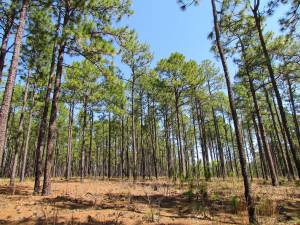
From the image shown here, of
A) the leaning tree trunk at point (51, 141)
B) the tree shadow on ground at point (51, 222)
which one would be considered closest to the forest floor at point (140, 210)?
the tree shadow on ground at point (51, 222)

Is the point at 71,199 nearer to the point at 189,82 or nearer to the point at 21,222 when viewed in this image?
the point at 21,222

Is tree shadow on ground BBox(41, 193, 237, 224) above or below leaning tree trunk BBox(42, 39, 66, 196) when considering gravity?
below

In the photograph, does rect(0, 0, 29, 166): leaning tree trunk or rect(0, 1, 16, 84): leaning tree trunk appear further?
rect(0, 1, 16, 84): leaning tree trunk

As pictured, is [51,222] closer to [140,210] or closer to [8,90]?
[140,210]

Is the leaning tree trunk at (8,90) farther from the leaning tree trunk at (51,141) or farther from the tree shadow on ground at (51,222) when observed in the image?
the tree shadow on ground at (51,222)

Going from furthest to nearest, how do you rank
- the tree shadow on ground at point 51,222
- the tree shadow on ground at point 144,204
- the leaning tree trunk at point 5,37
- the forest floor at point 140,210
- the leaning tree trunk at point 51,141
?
1. the leaning tree trunk at point 5,37
2. the leaning tree trunk at point 51,141
3. the tree shadow on ground at point 144,204
4. the forest floor at point 140,210
5. the tree shadow on ground at point 51,222

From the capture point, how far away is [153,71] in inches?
810

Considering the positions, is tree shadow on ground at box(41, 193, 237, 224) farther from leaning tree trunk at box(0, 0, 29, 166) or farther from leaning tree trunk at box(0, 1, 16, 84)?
leaning tree trunk at box(0, 1, 16, 84)

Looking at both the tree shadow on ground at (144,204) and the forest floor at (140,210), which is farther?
the tree shadow on ground at (144,204)

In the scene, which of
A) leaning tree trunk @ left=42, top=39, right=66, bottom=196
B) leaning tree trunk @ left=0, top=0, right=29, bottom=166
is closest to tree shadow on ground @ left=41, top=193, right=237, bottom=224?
leaning tree trunk @ left=42, top=39, right=66, bottom=196

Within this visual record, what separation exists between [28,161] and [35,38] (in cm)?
3563

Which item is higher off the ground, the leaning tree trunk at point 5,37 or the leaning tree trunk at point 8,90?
the leaning tree trunk at point 5,37

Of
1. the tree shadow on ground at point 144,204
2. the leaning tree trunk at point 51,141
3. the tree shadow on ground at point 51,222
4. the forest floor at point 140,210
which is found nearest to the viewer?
the tree shadow on ground at point 51,222

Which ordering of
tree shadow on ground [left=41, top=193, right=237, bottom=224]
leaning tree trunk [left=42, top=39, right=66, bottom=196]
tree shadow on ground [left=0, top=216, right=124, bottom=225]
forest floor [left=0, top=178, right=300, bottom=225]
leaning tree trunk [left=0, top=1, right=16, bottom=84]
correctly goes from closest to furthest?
tree shadow on ground [left=0, top=216, right=124, bottom=225] → forest floor [left=0, top=178, right=300, bottom=225] → tree shadow on ground [left=41, top=193, right=237, bottom=224] → leaning tree trunk [left=42, top=39, right=66, bottom=196] → leaning tree trunk [left=0, top=1, right=16, bottom=84]
